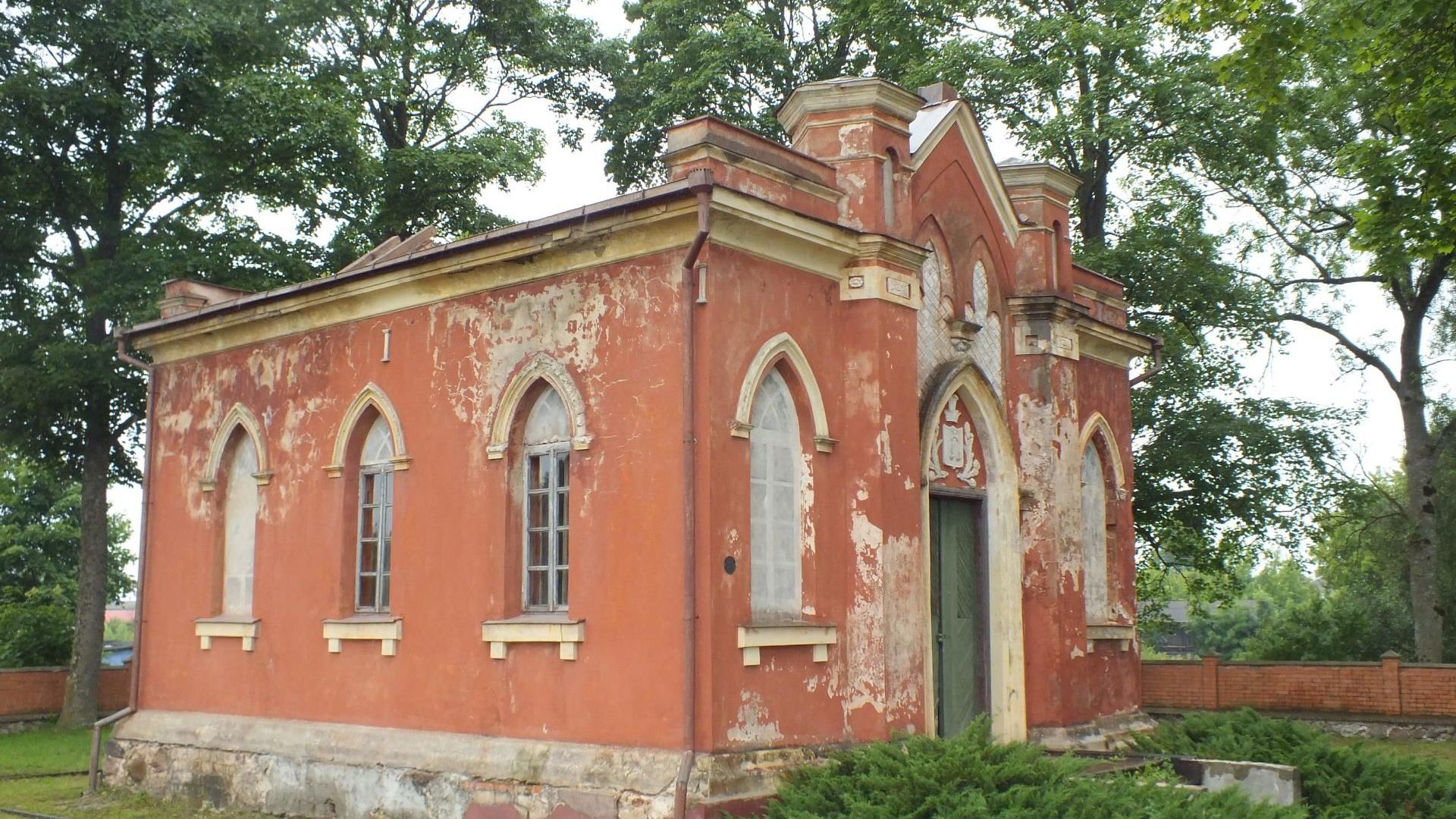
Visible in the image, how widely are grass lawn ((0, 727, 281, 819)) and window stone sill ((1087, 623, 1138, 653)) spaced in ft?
28.2

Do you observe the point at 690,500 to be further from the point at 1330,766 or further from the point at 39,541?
the point at 39,541

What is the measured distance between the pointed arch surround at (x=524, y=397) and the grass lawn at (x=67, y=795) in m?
4.45

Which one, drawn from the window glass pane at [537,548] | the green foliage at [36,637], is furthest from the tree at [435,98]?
the window glass pane at [537,548]

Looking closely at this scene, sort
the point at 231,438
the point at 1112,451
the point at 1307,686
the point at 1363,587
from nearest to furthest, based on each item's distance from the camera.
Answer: the point at 231,438, the point at 1112,451, the point at 1307,686, the point at 1363,587

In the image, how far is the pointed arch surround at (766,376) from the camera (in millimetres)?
10547

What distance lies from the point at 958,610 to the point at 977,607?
351mm

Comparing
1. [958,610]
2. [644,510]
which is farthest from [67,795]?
[958,610]

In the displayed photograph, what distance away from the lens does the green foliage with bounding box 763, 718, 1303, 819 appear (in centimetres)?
898

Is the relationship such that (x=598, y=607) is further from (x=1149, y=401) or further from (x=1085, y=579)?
(x=1149, y=401)

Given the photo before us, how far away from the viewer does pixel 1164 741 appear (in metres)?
13.0

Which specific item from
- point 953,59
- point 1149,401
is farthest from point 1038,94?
point 1149,401

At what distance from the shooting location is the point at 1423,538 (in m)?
25.7

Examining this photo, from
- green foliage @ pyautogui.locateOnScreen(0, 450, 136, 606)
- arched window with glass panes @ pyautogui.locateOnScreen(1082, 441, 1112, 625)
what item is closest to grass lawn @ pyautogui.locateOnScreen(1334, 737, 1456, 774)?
arched window with glass panes @ pyautogui.locateOnScreen(1082, 441, 1112, 625)

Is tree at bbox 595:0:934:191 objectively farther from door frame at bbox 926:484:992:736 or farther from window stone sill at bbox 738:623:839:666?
window stone sill at bbox 738:623:839:666
